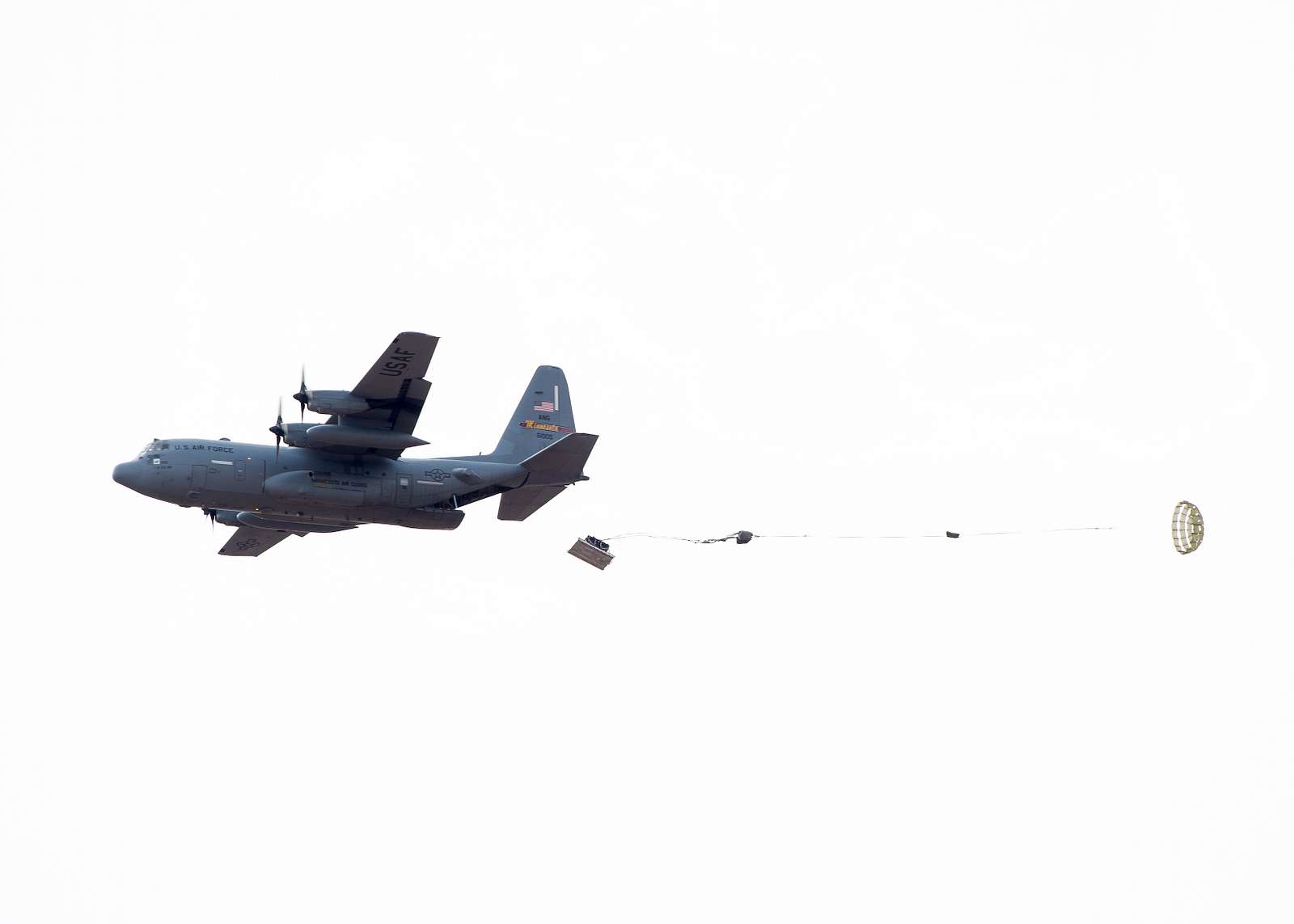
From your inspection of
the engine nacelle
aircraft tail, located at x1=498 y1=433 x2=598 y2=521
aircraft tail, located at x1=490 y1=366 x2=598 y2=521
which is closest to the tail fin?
aircraft tail, located at x1=490 y1=366 x2=598 y2=521

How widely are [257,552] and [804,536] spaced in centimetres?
1732

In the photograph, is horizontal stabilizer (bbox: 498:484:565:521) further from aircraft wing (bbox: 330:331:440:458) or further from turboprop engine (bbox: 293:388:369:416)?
turboprop engine (bbox: 293:388:369:416)

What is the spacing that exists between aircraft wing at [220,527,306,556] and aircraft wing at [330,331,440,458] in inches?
277

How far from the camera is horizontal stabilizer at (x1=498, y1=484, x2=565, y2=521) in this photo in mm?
45531

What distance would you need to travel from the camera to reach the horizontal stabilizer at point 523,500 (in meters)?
45.5

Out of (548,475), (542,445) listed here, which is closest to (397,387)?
(548,475)

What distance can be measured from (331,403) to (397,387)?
1.70 m

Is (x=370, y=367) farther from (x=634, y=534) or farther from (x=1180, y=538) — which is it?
(x=1180, y=538)

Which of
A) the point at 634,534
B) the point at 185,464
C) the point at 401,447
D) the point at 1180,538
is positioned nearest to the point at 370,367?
the point at 401,447

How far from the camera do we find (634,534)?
43.1 metres

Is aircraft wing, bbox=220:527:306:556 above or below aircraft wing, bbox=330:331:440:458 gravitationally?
below

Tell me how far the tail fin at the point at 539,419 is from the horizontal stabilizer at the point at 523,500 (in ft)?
3.95

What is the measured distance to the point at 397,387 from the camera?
42469 mm

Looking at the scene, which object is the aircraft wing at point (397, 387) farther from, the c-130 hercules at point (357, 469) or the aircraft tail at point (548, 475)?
the aircraft tail at point (548, 475)
